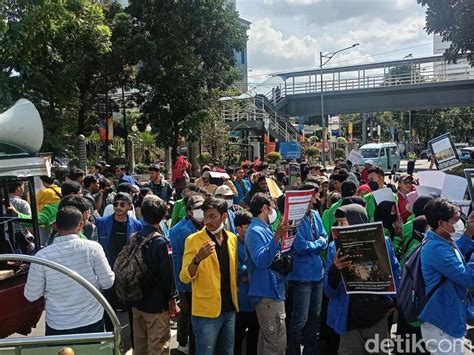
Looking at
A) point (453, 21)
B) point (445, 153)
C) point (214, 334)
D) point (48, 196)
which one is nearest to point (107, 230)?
point (214, 334)

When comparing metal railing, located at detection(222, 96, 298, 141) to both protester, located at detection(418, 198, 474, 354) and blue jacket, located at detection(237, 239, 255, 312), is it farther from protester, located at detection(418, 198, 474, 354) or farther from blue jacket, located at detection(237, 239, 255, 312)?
protester, located at detection(418, 198, 474, 354)

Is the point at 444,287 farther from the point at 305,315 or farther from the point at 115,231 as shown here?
the point at 115,231

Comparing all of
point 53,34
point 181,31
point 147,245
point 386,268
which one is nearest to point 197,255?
point 147,245

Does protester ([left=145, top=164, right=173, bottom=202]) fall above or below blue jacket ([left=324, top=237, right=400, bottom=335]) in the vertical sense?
above

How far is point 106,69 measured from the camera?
71.3 ft

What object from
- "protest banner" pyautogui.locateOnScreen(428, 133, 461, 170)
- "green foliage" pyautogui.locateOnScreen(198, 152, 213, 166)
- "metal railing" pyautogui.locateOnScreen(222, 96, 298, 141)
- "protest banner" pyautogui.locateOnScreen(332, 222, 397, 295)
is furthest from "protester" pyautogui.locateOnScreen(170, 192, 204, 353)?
"metal railing" pyautogui.locateOnScreen(222, 96, 298, 141)

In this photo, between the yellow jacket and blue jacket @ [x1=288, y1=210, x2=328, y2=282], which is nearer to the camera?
the yellow jacket

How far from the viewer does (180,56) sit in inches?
807

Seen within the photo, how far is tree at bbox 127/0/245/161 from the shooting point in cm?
2052

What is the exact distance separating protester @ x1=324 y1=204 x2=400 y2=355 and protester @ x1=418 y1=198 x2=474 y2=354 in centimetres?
37

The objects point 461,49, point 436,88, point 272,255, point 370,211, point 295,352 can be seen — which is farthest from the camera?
point 436,88

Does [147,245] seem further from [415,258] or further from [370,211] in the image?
[370,211]

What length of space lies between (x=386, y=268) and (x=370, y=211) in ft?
9.99

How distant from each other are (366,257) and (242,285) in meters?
1.35
